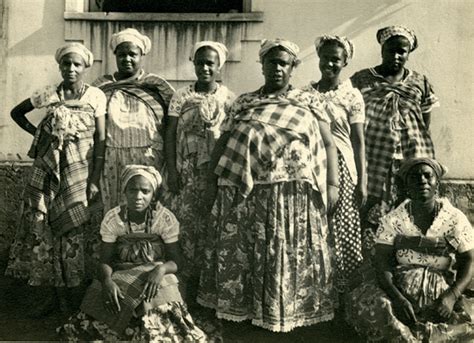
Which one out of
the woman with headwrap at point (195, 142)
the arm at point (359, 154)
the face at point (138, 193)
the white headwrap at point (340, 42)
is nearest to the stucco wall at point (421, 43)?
the white headwrap at point (340, 42)

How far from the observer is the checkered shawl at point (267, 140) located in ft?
15.7

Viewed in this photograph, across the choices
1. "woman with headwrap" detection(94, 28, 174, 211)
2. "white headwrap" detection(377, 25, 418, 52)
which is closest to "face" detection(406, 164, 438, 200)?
"white headwrap" detection(377, 25, 418, 52)

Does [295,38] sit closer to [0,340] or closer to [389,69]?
[389,69]

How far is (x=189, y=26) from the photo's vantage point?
6863 millimetres

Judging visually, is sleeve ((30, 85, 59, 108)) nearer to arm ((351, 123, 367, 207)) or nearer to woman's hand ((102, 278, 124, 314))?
woman's hand ((102, 278, 124, 314))

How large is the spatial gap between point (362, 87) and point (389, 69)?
26 centimetres

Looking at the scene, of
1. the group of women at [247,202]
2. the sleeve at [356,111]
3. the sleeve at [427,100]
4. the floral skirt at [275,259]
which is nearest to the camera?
the group of women at [247,202]

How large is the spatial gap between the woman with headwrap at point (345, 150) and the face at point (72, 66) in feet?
5.65

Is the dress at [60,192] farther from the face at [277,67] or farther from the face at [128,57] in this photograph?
the face at [277,67]

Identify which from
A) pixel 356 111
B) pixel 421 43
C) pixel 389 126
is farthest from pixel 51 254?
pixel 421 43

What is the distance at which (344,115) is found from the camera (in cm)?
526

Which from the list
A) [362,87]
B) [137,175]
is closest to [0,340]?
[137,175]

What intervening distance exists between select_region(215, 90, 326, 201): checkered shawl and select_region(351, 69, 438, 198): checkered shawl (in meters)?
0.80

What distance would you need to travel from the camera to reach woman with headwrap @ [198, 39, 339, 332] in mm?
4711
